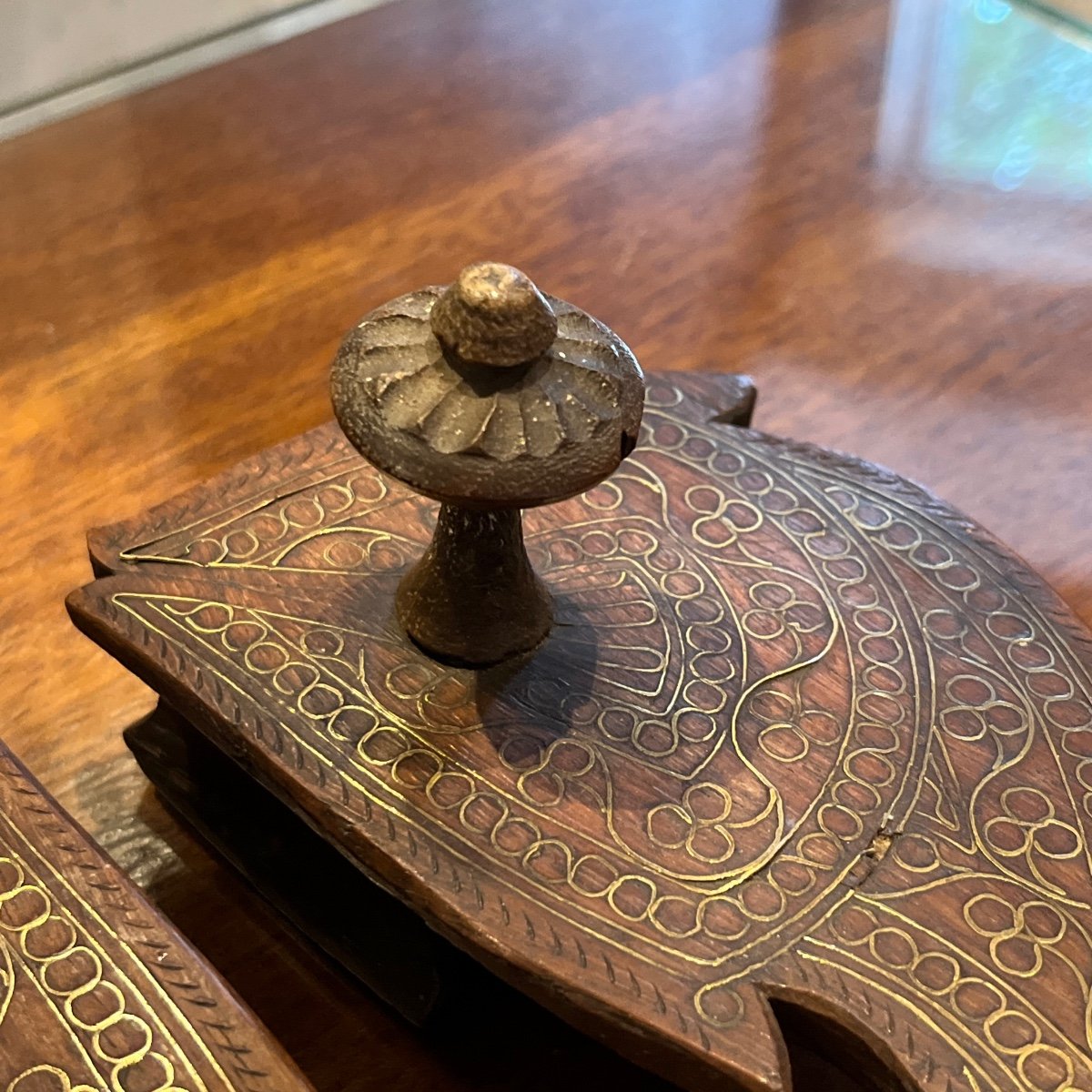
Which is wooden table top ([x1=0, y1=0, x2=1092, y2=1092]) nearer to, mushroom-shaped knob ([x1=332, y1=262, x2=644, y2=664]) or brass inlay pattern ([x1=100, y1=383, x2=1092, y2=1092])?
brass inlay pattern ([x1=100, y1=383, x2=1092, y2=1092])

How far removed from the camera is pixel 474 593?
0.84 m

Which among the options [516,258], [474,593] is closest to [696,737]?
[474,593]

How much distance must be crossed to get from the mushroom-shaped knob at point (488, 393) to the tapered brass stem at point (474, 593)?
0.28 feet

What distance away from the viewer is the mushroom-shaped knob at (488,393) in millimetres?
708

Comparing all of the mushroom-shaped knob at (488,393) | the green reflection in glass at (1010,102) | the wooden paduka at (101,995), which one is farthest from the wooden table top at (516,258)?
the mushroom-shaped knob at (488,393)

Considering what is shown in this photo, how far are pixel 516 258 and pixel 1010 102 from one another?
0.61 meters

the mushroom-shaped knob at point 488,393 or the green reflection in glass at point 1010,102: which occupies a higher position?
the mushroom-shaped knob at point 488,393

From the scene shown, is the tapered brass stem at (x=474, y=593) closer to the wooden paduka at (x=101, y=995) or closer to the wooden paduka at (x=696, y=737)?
the wooden paduka at (x=696, y=737)

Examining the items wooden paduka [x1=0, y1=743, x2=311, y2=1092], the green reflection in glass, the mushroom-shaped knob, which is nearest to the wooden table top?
the green reflection in glass

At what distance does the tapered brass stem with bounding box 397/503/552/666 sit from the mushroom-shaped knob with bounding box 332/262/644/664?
9 cm

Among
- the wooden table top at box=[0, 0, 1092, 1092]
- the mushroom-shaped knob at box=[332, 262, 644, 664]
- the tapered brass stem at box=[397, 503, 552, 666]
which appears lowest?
the wooden table top at box=[0, 0, 1092, 1092]

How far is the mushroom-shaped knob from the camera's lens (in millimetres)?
708

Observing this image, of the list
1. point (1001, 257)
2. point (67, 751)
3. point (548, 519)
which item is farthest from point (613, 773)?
point (1001, 257)

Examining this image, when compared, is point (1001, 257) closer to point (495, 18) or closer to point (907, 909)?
point (495, 18)
